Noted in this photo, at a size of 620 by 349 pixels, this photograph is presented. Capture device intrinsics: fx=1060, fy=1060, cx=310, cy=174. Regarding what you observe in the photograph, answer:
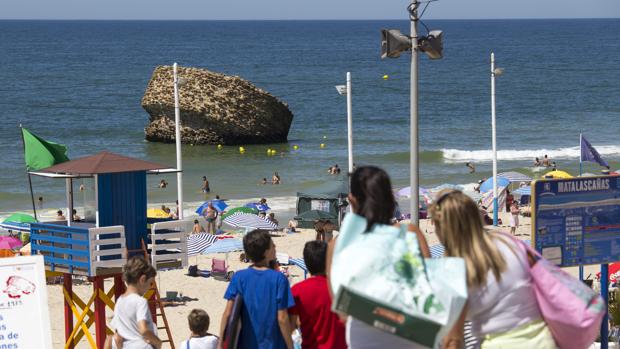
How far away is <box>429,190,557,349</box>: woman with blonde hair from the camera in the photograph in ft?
12.5

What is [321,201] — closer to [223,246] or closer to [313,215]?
[313,215]

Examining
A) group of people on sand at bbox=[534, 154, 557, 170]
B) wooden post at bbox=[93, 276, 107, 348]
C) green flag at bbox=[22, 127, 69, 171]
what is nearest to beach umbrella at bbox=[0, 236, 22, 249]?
green flag at bbox=[22, 127, 69, 171]

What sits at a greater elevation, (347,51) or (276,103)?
(347,51)

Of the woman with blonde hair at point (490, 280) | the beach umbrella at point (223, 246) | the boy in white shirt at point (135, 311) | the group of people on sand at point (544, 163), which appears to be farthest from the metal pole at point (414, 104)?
the group of people on sand at point (544, 163)

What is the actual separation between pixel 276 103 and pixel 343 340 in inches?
1826

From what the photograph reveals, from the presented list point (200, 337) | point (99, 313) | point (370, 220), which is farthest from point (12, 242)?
point (370, 220)

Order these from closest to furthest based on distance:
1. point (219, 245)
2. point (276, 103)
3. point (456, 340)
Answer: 1. point (456, 340)
2. point (219, 245)
3. point (276, 103)

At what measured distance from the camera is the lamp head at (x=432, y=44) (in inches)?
445

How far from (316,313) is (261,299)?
11.7 inches

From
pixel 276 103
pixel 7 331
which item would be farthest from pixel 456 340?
pixel 276 103

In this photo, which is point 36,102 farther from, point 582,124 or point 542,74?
point 542,74

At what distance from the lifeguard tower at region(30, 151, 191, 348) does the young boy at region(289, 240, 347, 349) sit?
5642mm

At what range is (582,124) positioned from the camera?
59812mm

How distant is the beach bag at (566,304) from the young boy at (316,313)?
1467 millimetres
